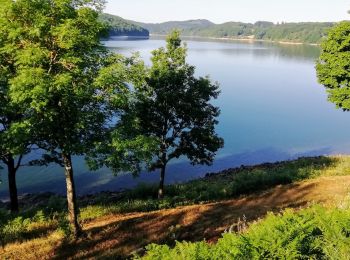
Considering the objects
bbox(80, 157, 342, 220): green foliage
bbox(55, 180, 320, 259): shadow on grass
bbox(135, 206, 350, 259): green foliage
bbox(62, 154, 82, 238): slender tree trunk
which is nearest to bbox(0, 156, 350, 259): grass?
bbox(55, 180, 320, 259): shadow on grass

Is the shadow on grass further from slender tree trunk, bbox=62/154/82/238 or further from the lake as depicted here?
the lake

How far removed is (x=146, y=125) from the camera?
26.7m

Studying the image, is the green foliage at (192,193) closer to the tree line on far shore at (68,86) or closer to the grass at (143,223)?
the grass at (143,223)

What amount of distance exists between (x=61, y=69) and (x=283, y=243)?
1027cm

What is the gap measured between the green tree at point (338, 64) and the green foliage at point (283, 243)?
104ft

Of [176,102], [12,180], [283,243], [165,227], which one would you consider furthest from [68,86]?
[12,180]

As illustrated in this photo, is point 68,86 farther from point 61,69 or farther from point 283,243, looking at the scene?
point 283,243

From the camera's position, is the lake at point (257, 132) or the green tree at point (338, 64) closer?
the green tree at point (338, 64)

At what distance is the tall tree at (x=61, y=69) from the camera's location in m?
13.3

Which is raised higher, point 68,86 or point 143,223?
point 68,86

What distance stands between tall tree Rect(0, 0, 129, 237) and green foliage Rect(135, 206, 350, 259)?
24.6ft

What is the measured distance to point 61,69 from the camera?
48.2ft

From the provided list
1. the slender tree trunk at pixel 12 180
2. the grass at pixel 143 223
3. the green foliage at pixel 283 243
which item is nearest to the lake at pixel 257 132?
the slender tree trunk at pixel 12 180

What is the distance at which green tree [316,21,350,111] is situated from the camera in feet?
123
